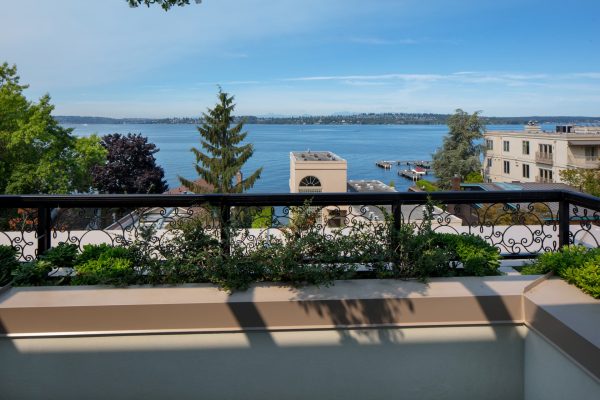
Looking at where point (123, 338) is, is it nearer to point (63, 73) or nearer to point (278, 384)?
point (278, 384)

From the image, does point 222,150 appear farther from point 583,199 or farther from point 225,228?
point 583,199

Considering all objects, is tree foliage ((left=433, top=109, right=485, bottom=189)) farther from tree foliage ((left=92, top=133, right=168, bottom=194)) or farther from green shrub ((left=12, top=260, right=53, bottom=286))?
green shrub ((left=12, top=260, right=53, bottom=286))

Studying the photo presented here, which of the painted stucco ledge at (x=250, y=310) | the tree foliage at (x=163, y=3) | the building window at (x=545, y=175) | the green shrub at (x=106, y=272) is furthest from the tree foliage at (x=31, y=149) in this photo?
the building window at (x=545, y=175)

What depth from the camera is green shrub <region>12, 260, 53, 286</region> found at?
334cm

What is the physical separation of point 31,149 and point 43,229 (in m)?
27.9

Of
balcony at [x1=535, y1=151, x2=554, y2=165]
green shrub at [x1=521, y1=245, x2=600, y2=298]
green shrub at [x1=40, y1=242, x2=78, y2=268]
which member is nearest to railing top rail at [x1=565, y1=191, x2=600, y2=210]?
green shrub at [x1=521, y1=245, x2=600, y2=298]

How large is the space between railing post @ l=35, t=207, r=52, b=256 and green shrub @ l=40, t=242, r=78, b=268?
0.52 ft

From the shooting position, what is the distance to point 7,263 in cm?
344

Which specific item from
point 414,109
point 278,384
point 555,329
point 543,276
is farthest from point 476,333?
point 414,109

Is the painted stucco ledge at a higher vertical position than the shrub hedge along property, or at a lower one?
lower

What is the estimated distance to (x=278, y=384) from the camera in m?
2.95

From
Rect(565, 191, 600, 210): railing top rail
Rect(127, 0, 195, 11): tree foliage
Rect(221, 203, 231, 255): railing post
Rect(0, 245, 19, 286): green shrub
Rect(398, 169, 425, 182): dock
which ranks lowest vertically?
Rect(398, 169, 425, 182): dock

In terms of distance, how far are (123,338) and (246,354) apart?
0.75m

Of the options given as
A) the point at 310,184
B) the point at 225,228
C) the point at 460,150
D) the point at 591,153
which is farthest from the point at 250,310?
the point at 460,150
